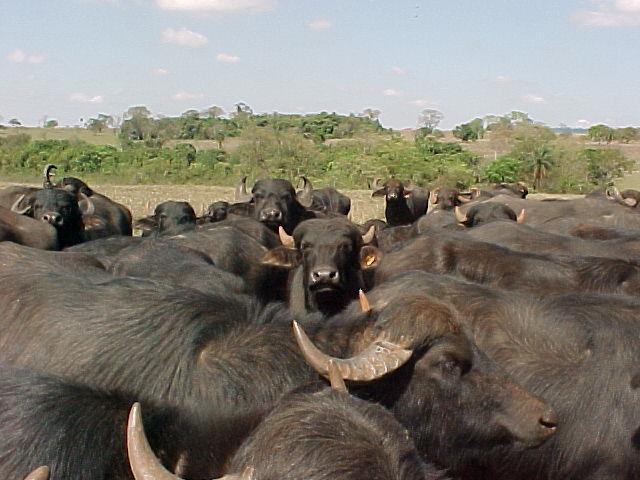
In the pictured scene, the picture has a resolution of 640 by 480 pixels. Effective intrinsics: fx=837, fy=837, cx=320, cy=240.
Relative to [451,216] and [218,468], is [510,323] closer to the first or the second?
[218,468]

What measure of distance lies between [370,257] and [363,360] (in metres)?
3.68

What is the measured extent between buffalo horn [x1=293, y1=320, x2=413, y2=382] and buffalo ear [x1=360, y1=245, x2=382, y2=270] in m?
3.41

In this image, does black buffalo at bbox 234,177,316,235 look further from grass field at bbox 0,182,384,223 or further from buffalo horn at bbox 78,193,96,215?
grass field at bbox 0,182,384,223

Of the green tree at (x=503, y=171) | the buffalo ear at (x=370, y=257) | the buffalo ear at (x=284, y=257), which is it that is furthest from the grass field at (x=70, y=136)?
the buffalo ear at (x=370, y=257)

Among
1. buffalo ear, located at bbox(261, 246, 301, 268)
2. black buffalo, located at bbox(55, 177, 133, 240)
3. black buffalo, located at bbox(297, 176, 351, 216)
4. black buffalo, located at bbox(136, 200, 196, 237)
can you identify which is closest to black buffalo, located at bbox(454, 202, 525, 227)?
black buffalo, located at bbox(136, 200, 196, 237)

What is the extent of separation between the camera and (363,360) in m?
3.58

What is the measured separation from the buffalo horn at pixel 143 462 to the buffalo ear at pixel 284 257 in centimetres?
521

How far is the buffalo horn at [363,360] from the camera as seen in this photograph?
3.46 metres

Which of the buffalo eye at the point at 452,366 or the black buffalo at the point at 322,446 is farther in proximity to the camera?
the buffalo eye at the point at 452,366

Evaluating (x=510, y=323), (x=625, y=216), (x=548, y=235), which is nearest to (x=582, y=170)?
(x=625, y=216)

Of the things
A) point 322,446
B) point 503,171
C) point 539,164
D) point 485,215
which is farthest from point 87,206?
point 539,164

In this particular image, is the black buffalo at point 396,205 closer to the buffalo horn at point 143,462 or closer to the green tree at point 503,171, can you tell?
the buffalo horn at point 143,462

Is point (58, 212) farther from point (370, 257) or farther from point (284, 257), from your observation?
point (370, 257)

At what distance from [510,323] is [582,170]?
→ 43.8 meters
